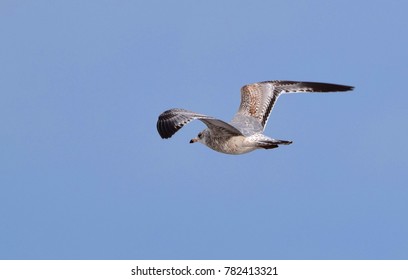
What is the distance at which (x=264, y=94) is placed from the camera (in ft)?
66.0

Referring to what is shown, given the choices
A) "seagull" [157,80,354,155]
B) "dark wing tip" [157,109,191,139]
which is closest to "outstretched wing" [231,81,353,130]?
"seagull" [157,80,354,155]

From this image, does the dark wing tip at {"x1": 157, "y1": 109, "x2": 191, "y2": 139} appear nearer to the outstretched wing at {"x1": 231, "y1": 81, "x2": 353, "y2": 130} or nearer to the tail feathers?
the tail feathers

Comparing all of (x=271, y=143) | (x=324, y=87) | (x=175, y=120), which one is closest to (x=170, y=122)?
(x=175, y=120)

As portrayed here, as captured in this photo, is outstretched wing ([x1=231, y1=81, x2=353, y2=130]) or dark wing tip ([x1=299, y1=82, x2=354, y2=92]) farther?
dark wing tip ([x1=299, y1=82, x2=354, y2=92])

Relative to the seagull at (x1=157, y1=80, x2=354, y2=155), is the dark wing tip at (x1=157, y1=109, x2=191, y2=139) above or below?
below

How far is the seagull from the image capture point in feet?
50.7

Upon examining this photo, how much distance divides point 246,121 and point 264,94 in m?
1.48

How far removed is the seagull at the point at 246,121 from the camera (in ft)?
50.7

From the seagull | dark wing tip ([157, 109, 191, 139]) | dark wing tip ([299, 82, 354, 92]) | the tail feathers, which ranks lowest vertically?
dark wing tip ([157, 109, 191, 139])

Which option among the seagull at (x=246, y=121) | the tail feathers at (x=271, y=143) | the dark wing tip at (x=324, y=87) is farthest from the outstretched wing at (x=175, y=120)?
the dark wing tip at (x=324, y=87)

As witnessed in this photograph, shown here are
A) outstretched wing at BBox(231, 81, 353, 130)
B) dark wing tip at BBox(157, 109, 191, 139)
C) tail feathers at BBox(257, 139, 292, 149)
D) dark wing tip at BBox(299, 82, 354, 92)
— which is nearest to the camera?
dark wing tip at BBox(157, 109, 191, 139)

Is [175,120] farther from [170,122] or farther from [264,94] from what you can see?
[264,94]
